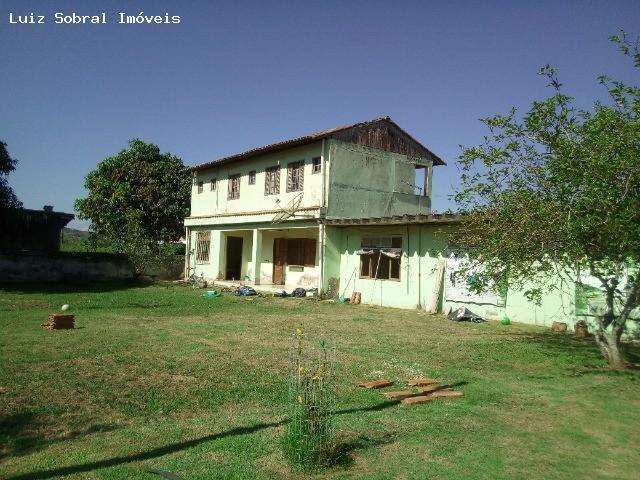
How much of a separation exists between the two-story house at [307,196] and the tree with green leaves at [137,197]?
565 cm

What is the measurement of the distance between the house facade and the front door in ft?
1.95

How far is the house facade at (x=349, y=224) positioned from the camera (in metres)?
15.5

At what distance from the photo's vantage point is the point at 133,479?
395 centimetres

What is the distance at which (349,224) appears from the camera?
17.9 m

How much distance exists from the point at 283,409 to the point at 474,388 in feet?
9.15

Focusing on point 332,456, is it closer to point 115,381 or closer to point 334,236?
point 115,381

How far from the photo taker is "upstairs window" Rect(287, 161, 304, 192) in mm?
19984

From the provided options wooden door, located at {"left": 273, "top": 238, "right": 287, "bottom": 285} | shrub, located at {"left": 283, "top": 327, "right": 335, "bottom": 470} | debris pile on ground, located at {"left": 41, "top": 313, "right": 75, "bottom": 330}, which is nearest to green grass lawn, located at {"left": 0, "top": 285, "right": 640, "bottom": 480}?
shrub, located at {"left": 283, "top": 327, "right": 335, "bottom": 470}

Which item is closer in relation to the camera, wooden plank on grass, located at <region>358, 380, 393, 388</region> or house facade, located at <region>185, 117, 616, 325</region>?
wooden plank on grass, located at <region>358, 380, 393, 388</region>

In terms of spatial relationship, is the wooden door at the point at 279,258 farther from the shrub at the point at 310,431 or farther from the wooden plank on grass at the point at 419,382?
the shrub at the point at 310,431

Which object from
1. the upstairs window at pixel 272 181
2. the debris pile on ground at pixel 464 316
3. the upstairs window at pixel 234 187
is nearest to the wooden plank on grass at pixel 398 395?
the debris pile on ground at pixel 464 316

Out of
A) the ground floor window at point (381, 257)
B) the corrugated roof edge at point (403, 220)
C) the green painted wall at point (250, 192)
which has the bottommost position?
the ground floor window at point (381, 257)

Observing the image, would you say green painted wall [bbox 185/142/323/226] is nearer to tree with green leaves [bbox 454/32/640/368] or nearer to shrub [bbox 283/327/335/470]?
tree with green leaves [bbox 454/32/640/368]

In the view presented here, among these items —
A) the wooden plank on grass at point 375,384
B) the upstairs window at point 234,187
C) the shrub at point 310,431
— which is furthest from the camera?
the upstairs window at point 234,187
